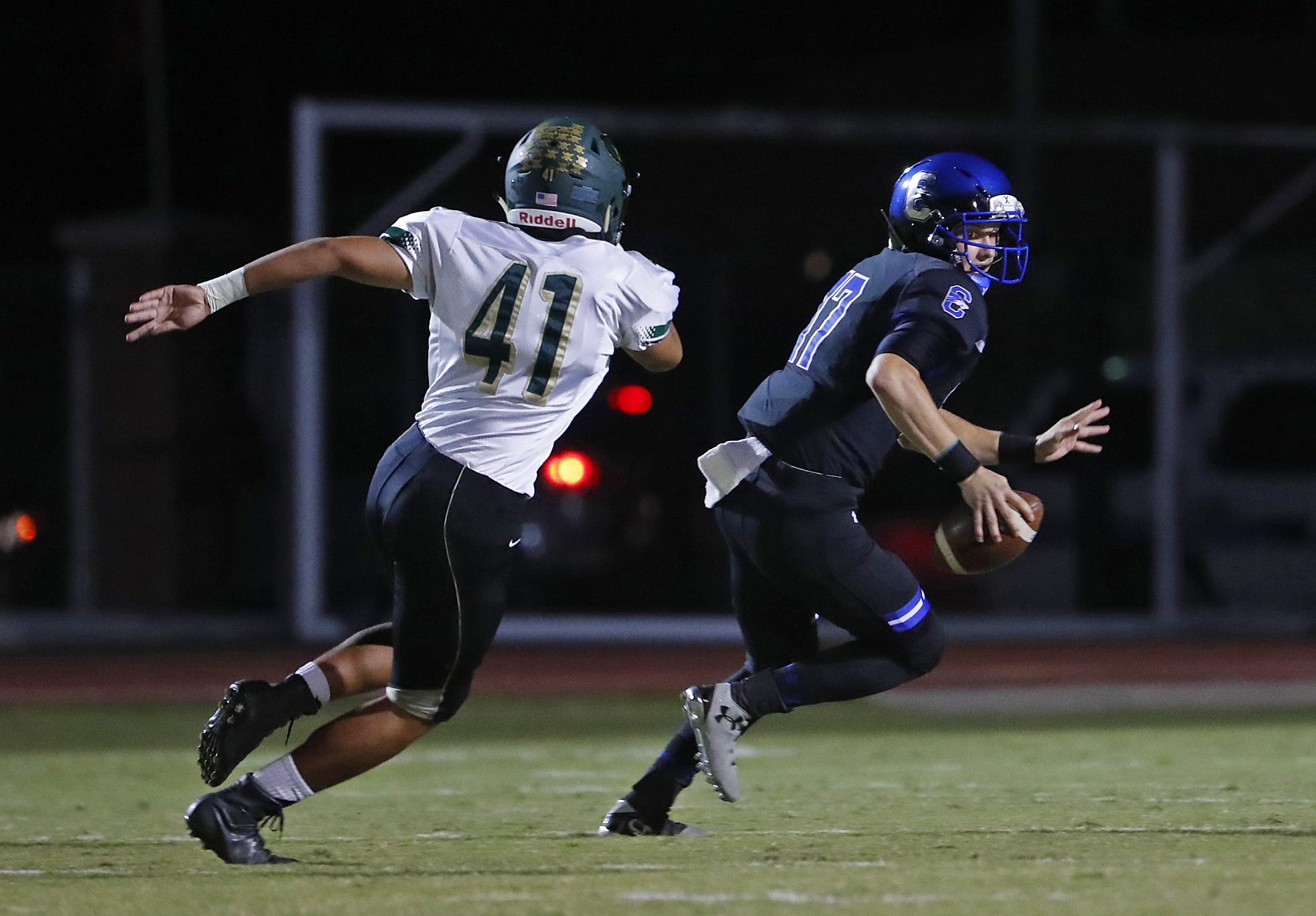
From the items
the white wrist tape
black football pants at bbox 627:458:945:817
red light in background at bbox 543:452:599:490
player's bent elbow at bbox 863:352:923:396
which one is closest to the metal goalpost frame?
red light in background at bbox 543:452:599:490

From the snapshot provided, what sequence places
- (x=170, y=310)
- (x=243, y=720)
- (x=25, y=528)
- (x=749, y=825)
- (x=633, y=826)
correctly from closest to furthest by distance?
1. (x=170, y=310)
2. (x=243, y=720)
3. (x=633, y=826)
4. (x=749, y=825)
5. (x=25, y=528)

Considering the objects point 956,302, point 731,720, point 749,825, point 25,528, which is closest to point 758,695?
point 731,720

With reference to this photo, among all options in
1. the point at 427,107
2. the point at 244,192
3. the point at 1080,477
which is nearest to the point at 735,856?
the point at 427,107

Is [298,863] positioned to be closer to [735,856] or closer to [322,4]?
[735,856]

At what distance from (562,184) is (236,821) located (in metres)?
1.84

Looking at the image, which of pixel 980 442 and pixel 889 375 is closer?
pixel 889 375

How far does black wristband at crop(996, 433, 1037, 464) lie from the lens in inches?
243

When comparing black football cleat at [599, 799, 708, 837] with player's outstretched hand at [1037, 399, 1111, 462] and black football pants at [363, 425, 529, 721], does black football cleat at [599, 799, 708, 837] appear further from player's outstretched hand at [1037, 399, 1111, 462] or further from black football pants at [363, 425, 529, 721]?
player's outstretched hand at [1037, 399, 1111, 462]

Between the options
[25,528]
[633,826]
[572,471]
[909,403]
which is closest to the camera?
[909,403]

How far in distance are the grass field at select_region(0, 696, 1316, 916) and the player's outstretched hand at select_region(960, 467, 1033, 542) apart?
2.76 feet

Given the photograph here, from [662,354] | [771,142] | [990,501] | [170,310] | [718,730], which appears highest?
[771,142]

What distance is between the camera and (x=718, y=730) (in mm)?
6023

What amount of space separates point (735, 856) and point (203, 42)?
82.3 ft

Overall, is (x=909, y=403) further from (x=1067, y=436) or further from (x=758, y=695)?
(x=758, y=695)
